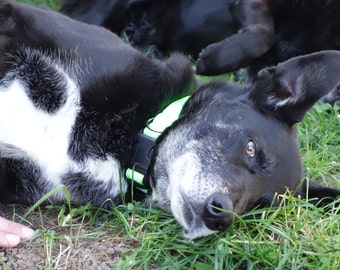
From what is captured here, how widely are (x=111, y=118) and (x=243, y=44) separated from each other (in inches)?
51.8

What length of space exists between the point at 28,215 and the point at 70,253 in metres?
0.40

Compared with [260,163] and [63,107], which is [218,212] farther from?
[63,107]

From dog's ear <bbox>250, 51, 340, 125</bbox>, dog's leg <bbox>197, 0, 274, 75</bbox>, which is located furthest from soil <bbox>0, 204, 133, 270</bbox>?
dog's leg <bbox>197, 0, 274, 75</bbox>

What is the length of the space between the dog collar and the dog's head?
56 mm

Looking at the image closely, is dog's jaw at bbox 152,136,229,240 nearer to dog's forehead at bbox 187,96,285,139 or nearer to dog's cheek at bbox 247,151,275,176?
dog's forehead at bbox 187,96,285,139

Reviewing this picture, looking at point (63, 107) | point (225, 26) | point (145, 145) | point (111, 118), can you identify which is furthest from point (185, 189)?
point (225, 26)

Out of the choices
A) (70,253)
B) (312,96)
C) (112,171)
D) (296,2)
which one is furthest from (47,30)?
(296,2)

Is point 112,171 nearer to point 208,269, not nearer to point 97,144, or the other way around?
point 97,144

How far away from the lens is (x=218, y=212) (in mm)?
2533

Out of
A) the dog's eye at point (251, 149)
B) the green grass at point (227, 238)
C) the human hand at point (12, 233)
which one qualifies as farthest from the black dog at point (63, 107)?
the dog's eye at point (251, 149)

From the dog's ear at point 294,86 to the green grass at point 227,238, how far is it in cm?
43

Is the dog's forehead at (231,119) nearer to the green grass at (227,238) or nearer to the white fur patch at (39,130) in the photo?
the green grass at (227,238)

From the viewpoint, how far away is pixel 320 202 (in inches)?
120

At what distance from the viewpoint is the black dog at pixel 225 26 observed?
3912 mm
